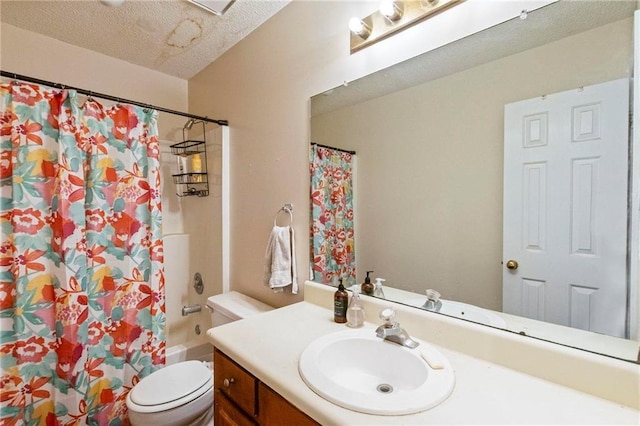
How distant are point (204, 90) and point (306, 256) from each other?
1.66 m

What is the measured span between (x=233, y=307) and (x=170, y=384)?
0.44 m

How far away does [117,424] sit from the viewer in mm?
1592

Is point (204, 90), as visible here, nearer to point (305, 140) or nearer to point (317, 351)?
point (305, 140)

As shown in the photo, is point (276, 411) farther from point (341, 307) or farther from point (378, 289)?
point (378, 289)

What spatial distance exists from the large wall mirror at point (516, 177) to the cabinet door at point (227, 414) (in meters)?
0.63

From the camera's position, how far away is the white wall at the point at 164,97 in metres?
1.80

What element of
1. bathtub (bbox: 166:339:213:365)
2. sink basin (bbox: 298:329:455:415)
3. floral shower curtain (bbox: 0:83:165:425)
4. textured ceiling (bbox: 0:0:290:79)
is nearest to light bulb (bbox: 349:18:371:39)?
textured ceiling (bbox: 0:0:290:79)

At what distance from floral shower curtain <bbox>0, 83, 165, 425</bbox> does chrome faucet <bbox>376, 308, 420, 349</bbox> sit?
1323 mm

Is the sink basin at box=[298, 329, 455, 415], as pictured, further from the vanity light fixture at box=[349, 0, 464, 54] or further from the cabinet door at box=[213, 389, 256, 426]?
the vanity light fixture at box=[349, 0, 464, 54]

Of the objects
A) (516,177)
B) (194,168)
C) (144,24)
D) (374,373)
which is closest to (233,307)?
(374,373)

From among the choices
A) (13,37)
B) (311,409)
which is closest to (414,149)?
(311,409)

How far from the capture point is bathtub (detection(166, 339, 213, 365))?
2102 millimetres

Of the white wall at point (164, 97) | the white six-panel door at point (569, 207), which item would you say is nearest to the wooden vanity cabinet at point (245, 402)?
the white six-panel door at point (569, 207)

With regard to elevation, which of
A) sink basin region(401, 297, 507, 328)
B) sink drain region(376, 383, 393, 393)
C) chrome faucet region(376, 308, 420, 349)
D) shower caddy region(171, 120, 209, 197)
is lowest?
sink drain region(376, 383, 393, 393)
